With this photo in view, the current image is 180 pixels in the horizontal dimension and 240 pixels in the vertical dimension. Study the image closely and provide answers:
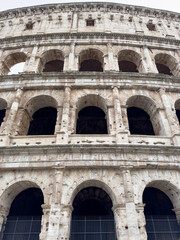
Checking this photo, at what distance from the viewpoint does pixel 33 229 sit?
600 cm

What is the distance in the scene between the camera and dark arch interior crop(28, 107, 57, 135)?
10578 millimetres

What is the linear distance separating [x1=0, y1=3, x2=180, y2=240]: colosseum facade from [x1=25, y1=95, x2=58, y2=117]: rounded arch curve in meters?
0.05

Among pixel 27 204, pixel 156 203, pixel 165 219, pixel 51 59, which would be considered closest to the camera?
pixel 165 219

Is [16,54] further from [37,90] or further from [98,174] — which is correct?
[98,174]

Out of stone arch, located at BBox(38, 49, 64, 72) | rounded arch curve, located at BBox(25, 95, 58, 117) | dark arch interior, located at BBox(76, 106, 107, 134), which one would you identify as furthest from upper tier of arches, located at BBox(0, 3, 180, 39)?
rounded arch curve, located at BBox(25, 95, 58, 117)

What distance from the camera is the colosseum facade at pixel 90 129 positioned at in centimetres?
600

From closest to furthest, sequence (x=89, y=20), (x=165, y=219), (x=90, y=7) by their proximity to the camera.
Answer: (x=165, y=219) < (x=89, y=20) < (x=90, y=7)

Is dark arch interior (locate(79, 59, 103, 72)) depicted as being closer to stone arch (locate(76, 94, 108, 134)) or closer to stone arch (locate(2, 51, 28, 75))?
stone arch (locate(76, 94, 108, 134))

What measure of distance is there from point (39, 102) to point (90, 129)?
3.32m

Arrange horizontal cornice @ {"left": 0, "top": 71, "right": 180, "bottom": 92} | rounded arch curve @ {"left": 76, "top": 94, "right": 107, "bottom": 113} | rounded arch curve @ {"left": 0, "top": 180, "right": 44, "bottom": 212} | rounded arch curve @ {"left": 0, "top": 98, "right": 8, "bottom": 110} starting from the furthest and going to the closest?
horizontal cornice @ {"left": 0, "top": 71, "right": 180, "bottom": 92}, rounded arch curve @ {"left": 0, "top": 98, "right": 8, "bottom": 110}, rounded arch curve @ {"left": 76, "top": 94, "right": 107, "bottom": 113}, rounded arch curve @ {"left": 0, "top": 180, "right": 44, "bottom": 212}

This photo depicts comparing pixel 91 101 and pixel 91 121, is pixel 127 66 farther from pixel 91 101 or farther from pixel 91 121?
pixel 91 101

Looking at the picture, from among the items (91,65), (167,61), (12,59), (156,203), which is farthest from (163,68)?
(12,59)

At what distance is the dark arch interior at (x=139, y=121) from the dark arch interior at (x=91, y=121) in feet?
5.18

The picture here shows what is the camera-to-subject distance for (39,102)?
905 centimetres
